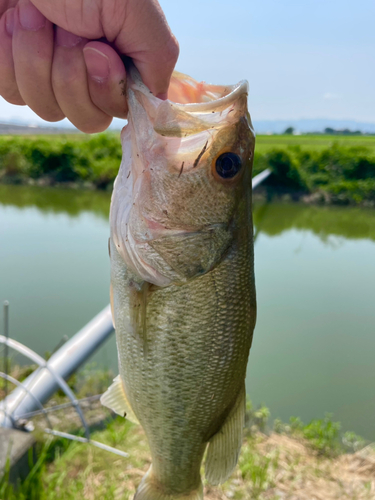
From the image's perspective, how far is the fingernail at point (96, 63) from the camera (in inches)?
36.6

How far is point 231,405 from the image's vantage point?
4.02 ft

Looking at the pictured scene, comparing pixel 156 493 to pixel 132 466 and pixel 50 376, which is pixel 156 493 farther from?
pixel 132 466

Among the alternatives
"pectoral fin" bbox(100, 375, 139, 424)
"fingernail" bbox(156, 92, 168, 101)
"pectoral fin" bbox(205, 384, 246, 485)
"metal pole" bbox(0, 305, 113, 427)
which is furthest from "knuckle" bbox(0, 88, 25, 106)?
"metal pole" bbox(0, 305, 113, 427)

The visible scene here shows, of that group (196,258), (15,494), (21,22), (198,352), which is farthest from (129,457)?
(21,22)

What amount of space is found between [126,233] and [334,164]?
17840 millimetres

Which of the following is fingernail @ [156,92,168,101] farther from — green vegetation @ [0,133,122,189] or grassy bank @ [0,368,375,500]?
green vegetation @ [0,133,122,189]

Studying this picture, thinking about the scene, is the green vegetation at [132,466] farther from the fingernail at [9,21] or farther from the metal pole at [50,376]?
the fingernail at [9,21]

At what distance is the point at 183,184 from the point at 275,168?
1627cm

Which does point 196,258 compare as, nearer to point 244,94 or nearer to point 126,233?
point 126,233

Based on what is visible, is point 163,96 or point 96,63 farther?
point 163,96

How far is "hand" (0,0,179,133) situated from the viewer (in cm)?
89

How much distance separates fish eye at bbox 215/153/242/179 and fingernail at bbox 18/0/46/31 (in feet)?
1.76

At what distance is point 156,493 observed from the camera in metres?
1.34

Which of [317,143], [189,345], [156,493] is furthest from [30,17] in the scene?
[317,143]
